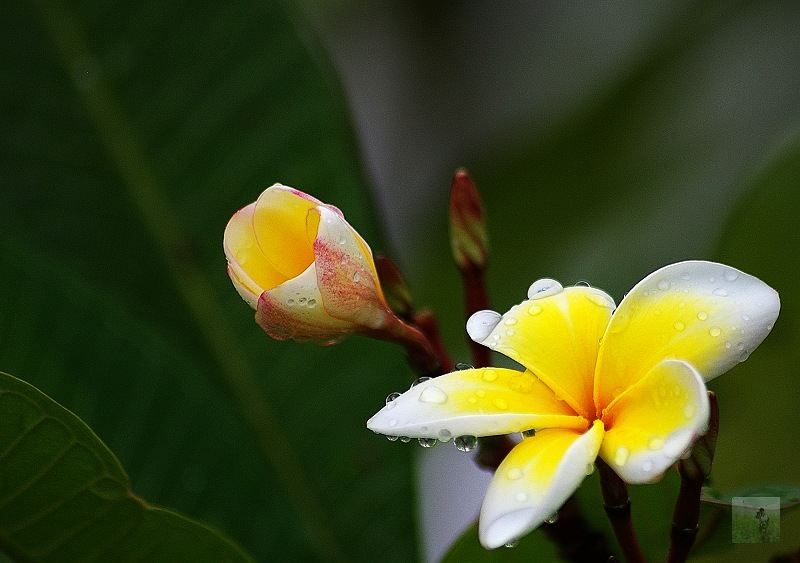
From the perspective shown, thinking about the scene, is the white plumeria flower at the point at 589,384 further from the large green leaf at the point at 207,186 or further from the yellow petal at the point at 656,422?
the large green leaf at the point at 207,186

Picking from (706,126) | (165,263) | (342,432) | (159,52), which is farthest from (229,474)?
(706,126)

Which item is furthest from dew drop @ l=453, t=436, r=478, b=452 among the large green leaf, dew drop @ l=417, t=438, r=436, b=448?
the large green leaf

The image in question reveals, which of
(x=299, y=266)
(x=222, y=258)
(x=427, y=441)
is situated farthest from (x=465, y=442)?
(x=222, y=258)

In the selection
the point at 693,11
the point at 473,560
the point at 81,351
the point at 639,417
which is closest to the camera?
the point at 639,417

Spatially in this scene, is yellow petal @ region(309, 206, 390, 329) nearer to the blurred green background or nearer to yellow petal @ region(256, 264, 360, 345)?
yellow petal @ region(256, 264, 360, 345)

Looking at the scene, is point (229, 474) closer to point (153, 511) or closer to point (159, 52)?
point (153, 511)

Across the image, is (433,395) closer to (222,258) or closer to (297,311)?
(297,311)
